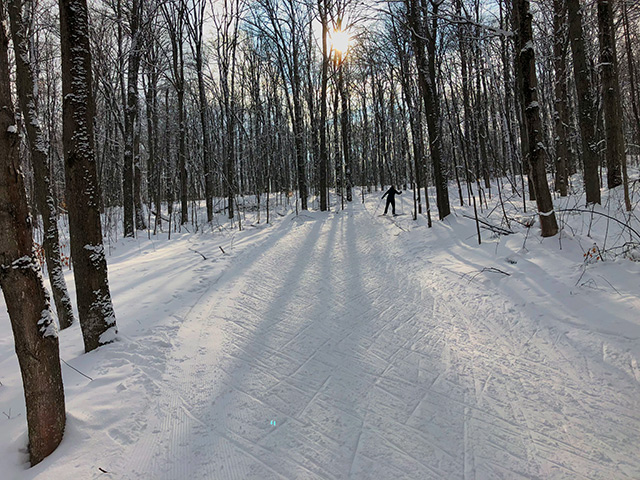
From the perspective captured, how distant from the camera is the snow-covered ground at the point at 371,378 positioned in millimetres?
2516

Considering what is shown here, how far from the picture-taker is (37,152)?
4879mm

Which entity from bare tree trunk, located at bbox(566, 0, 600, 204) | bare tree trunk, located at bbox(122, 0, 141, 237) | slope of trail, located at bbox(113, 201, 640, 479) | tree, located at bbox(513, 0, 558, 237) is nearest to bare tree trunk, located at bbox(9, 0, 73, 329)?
slope of trail, located at bbox(113, 201, 640, 479)

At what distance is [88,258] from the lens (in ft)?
13.1

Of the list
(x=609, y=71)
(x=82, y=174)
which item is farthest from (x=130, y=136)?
(x=609, y=71)

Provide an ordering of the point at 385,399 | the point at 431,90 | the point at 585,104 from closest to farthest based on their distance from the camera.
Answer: the point at 385,399
the point at 585,104
the point at 431,90

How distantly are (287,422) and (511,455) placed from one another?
1.72 metres

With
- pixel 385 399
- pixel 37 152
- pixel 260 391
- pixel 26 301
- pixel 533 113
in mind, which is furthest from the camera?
pixel 533 113

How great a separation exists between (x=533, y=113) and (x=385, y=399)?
6192 mm

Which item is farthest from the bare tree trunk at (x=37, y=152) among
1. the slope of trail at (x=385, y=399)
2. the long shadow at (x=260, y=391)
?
the long shadow at (x=260, y=391)

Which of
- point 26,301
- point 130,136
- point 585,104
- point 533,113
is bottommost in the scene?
point 26,301

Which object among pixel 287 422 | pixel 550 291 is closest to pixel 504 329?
pixel 550 291

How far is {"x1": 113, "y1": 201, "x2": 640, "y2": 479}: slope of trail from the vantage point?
8.14 feet

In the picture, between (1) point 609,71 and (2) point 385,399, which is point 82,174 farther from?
(1) point 609,71

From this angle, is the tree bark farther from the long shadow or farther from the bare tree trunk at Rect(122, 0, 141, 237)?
the bare tree trunk at Rect(122, 0, 141, 237)
